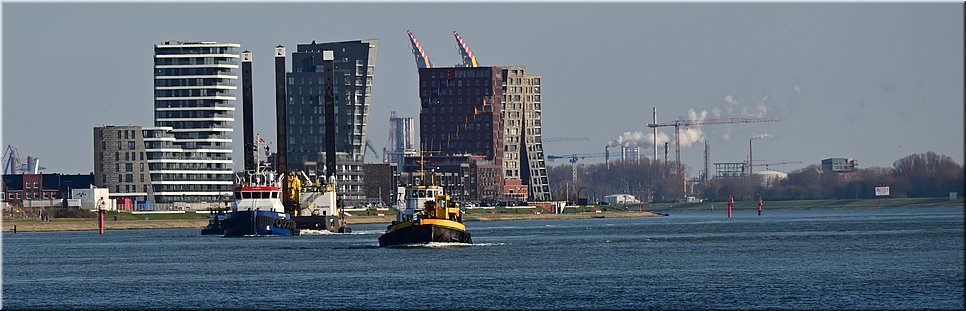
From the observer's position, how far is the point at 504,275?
112 meters

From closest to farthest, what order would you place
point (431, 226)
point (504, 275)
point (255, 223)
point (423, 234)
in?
point (504, 275) → point (431, 226) → point (423, 234) → point (255, 223)

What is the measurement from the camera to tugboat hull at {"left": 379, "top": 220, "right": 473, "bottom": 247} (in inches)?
5645

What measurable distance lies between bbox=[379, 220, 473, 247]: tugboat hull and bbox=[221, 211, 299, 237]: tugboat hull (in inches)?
1892

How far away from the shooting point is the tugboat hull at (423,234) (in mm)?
143375

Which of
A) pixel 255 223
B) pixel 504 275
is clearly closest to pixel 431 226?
pixel 504 275

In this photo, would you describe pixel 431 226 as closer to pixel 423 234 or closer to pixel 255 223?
pixel 423 234

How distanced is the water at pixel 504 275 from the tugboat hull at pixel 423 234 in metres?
0.87

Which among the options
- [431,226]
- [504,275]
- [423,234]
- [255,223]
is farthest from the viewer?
[255,223]

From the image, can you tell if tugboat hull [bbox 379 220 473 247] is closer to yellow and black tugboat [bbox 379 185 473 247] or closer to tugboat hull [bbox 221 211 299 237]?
yellow and black tugboat [bbox 379 185 473 247]

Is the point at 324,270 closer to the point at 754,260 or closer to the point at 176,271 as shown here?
the point at 176,271

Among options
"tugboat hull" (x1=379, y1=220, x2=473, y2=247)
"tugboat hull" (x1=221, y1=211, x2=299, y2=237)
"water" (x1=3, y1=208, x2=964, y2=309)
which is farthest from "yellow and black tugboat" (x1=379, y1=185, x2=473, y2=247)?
"tugboat hull" (x1=221, y1=211, x2=299, y2=237)

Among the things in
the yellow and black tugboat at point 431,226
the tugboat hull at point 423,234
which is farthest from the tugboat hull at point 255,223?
the tugboat hull at point 423,234

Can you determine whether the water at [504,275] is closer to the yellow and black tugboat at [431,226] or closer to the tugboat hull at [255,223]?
the yellow and black tugboat at [431,226]

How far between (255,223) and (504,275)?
88.1m
